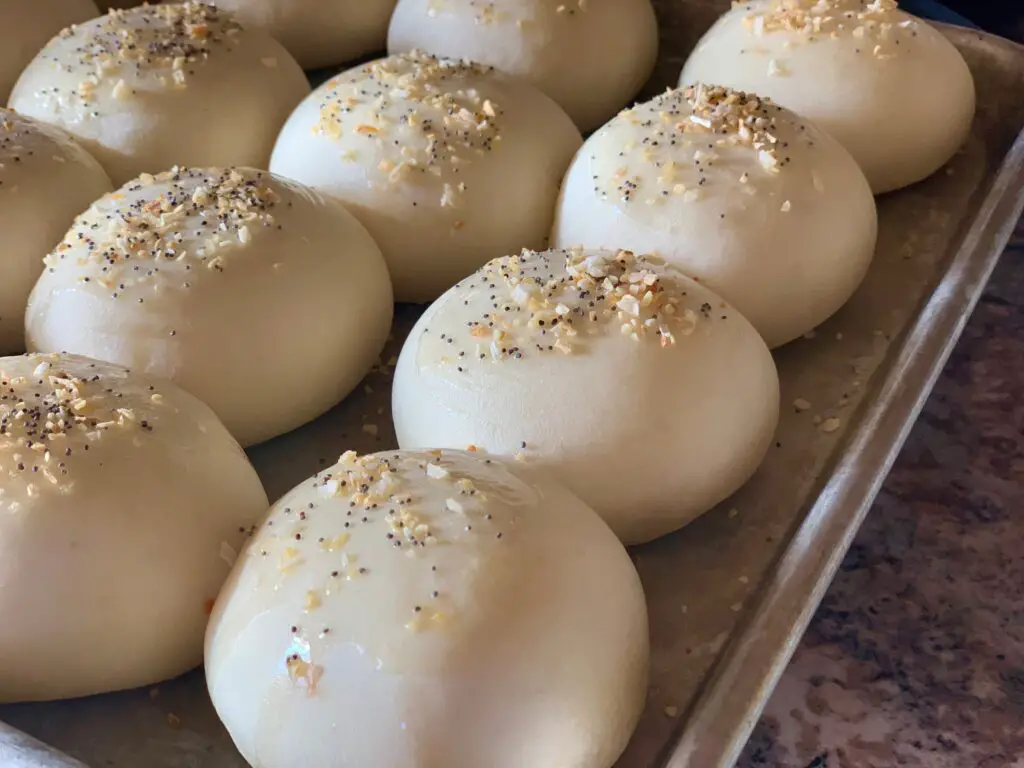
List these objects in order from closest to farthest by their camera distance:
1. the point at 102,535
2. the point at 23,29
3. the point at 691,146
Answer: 1. the point at 102,535
2. the point at 691,146
3. the point at 23,29

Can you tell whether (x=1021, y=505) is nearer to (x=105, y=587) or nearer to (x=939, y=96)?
(x=939, y=96)

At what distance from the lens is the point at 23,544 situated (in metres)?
0.83

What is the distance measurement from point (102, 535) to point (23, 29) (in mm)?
1103

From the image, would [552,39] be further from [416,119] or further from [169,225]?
[169,225]

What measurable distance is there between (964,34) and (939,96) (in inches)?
8.3

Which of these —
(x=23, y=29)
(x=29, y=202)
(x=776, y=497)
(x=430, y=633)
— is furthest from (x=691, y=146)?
(x=23, y=29)

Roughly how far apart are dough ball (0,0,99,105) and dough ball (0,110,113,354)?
37 cm

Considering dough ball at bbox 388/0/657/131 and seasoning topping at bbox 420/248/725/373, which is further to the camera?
dough ball at bbox 388/0/657/131

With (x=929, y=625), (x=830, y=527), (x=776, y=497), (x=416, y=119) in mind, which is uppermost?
(x=416, y=119)

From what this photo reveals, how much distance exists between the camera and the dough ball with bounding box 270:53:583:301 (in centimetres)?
124

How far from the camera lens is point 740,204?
113cm

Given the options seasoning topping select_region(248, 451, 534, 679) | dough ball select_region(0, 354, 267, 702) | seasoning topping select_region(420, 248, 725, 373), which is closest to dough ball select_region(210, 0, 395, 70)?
seasoning topping select_region(420, 248, 725, 373)

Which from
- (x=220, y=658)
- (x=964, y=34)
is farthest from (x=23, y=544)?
A: (x=964, y=34)

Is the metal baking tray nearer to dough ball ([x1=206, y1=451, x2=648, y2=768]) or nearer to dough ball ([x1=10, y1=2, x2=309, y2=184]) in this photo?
dough ball ([x1=206, y1=451, x2=648, y2=768])
